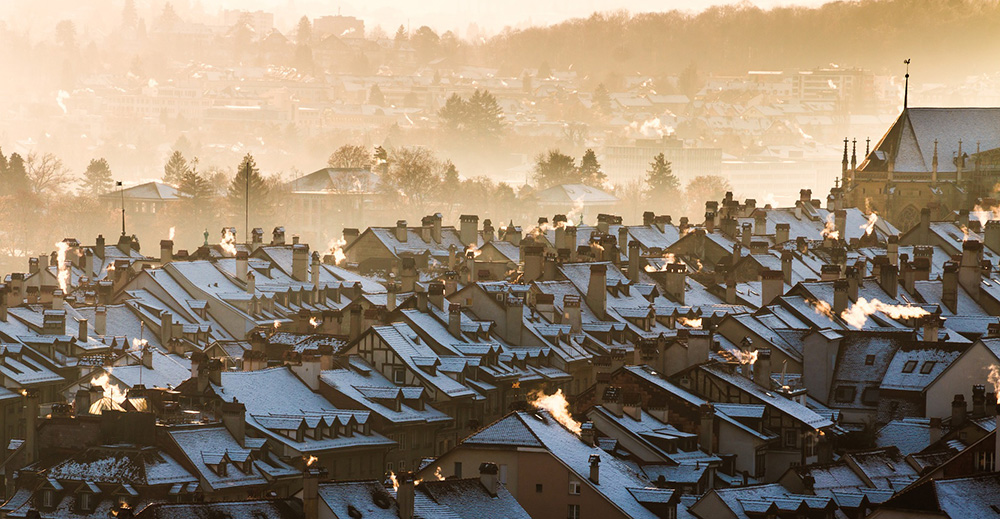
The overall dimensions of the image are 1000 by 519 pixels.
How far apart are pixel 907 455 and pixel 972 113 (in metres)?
124

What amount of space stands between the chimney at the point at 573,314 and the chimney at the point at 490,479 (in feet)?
126

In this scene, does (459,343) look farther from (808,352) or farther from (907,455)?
(907,455)

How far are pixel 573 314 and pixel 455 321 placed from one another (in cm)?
1078

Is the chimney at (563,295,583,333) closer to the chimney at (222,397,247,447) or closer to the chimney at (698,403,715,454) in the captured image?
the chimney at (698,403,715,454)

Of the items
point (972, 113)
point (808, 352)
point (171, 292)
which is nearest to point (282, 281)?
point (171, 292)

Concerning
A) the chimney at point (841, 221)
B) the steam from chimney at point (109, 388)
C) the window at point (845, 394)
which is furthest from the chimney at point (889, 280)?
the chimney at point (841, 221)

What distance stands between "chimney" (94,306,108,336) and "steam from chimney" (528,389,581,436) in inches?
932

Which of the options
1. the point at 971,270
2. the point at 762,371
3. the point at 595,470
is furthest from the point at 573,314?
the point at 595,470

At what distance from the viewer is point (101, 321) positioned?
10656 cm

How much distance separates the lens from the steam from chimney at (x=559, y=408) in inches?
3002

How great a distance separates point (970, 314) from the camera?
116125mm

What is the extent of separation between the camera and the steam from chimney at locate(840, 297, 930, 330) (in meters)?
107

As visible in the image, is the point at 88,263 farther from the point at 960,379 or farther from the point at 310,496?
the point at 310,496

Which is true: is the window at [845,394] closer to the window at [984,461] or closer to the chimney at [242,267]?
the window at [984,461]
